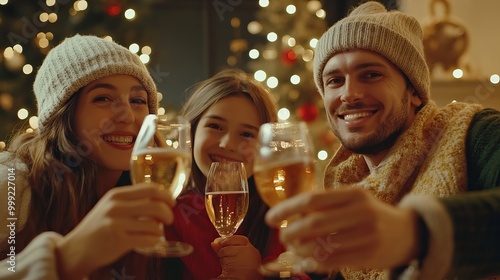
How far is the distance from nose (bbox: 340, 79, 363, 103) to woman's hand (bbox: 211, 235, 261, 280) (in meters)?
0.54

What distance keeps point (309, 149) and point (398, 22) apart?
3.21ft

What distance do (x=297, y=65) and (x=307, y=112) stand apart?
38 cm

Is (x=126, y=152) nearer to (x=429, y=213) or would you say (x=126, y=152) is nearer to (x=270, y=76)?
(x=429, y=213)

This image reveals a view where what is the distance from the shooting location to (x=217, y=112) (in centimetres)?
189

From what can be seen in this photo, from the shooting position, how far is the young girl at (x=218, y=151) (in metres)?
1.74

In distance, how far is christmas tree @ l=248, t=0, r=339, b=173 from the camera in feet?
13.6

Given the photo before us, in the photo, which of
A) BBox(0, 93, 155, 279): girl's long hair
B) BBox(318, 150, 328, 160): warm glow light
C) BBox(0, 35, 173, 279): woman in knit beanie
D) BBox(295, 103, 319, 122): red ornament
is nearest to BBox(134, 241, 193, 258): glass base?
BBox(0, 35, 173, 279): woman in knit beanie

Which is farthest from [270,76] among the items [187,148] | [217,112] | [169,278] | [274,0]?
[187,148]

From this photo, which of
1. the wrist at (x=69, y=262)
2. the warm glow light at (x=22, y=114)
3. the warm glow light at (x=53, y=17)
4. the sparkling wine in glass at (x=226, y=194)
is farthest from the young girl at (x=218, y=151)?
the warm glow light at (x=53, y=17)

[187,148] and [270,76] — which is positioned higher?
[270,76]

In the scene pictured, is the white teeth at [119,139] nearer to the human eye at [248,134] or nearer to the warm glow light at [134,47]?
the human eye at [248,134]

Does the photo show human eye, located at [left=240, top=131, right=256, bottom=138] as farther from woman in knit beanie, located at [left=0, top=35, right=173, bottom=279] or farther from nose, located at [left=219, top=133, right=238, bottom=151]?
woman in knit beanie, located at [left=0, top=35, right=173, bottom=279]

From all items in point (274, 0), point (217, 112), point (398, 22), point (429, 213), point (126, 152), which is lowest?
point (429, 213)

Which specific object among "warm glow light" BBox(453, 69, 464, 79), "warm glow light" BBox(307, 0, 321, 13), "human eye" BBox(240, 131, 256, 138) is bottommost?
"human eye" BBox(240, 131, 256, 138)
